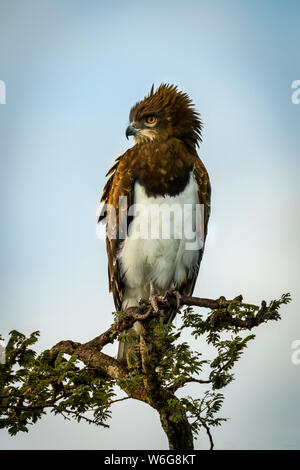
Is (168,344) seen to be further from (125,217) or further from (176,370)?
(125,217)

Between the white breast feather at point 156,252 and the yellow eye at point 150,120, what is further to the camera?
the yellow eye at point 150,120

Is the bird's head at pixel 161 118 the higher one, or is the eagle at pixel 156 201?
the bird's head at pixel 161 118

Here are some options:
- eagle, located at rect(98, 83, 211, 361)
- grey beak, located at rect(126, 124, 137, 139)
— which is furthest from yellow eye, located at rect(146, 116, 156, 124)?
grey beak, located at rect(126, 124, 137, 139)

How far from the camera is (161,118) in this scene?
6.81 m

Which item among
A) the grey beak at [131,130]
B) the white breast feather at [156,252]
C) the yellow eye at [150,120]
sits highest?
the yellow eye at [150,120]

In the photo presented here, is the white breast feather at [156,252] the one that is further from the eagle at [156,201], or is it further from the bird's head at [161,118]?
the bird's head at [161,118]

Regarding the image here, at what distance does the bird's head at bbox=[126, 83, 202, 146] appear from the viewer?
6.76m

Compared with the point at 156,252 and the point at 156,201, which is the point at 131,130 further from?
the point at 156,252

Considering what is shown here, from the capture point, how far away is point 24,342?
5.02m

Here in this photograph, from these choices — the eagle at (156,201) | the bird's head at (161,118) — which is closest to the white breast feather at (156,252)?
the eagle at (156,201)

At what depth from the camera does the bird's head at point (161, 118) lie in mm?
6758

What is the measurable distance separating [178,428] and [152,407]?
0.91ft

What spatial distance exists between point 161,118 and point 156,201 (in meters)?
0.95
